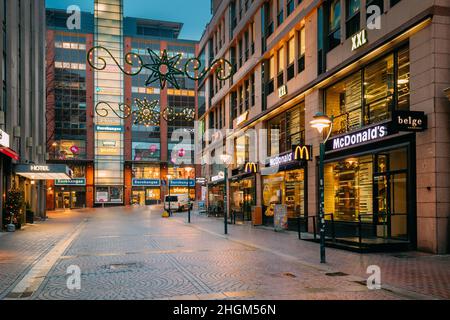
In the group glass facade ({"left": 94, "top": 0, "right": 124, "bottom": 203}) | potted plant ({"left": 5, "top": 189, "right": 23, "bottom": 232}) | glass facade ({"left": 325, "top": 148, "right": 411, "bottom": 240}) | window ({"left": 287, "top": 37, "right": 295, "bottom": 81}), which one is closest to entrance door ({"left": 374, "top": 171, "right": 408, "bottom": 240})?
glass facade ({"left": 325, "top": 148, "right": 411, "bottom": 240})

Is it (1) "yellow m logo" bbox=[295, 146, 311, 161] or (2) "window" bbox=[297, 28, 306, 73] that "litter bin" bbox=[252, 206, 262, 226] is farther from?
(2) "window" bbox=[297, 28, 306, 73]

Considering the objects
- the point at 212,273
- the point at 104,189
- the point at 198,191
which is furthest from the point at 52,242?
the point at 198,191

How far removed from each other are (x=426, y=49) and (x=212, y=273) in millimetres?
9506

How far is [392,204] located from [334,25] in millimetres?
8969

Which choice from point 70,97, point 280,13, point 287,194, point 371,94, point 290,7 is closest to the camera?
point 371,94

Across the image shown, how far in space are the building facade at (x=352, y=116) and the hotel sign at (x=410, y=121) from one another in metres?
0.03

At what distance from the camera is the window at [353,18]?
1884 centimetres

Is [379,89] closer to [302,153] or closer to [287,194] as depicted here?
[302,153]

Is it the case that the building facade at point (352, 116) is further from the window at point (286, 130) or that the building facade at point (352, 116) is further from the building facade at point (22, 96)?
the building facade at point (22, 96)

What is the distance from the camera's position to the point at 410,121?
14.1 metres

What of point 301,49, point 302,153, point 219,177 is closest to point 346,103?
point 302,153

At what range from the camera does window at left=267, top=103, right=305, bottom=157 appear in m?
24.9

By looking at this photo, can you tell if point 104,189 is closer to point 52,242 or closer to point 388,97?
point 52,242

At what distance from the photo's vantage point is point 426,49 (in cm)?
1441
